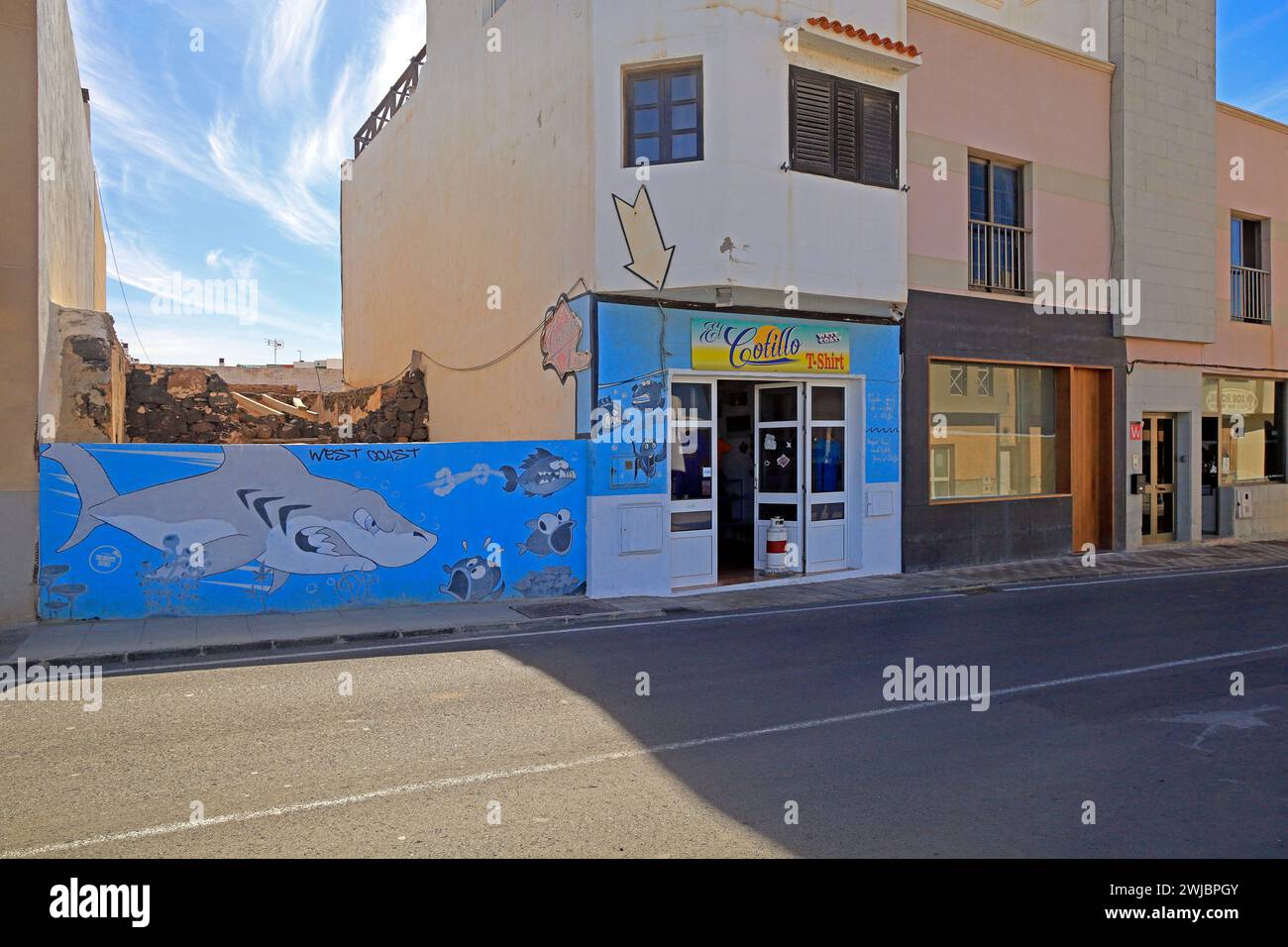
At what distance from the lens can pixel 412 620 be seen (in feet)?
34.4

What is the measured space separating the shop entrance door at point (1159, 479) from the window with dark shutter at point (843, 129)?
29.9 ft

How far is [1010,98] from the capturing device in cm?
1620

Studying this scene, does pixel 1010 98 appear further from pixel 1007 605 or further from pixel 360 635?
pixel 360 635

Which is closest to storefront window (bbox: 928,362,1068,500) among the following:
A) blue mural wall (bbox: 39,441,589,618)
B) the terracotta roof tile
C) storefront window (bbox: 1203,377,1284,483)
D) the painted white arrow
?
the terracotta roof tile

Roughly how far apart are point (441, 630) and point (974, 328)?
1050 centimetres

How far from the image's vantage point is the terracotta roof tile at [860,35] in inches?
494

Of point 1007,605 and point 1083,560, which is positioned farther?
point 1083,560

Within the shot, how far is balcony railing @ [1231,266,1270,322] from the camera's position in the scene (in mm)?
20203

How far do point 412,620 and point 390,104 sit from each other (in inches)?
674

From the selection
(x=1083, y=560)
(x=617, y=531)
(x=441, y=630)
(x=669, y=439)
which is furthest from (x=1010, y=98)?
(x=441, y=630)

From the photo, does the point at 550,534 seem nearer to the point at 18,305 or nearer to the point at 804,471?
the point at 804,471

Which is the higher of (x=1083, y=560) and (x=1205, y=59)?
(x=1205, y=59)

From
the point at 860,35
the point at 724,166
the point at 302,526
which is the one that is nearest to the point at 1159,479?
the point at 860,35
